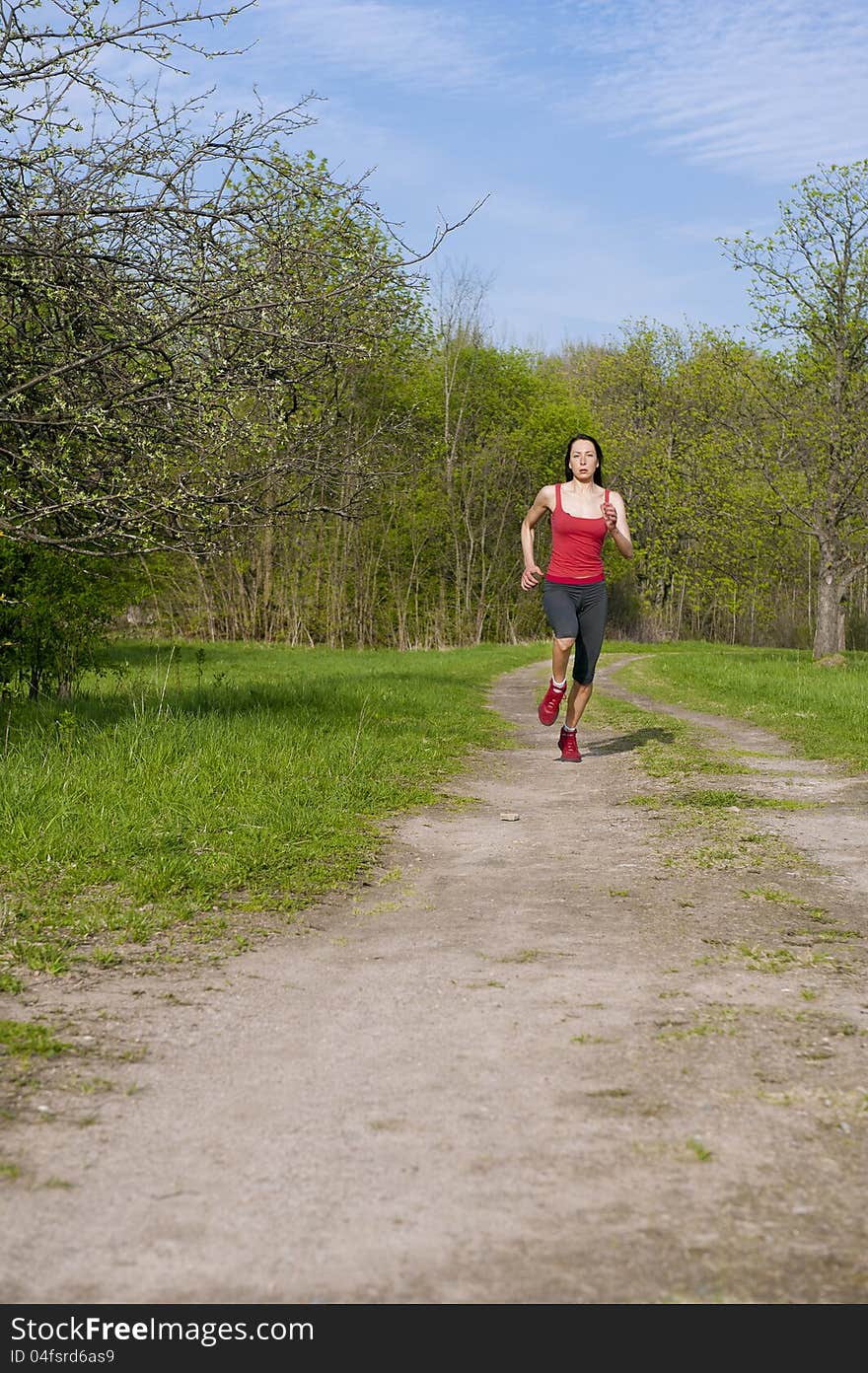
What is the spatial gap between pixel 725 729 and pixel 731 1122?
1073cm

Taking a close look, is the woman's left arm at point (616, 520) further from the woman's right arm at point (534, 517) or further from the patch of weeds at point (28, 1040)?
the patch of weeds at point (28, 1040)

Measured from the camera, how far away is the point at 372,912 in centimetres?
559

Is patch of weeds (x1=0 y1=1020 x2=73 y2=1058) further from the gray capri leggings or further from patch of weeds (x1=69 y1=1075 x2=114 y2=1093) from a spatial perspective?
the gray capri leggings

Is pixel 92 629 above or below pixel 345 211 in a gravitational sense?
below

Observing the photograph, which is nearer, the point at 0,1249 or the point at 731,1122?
the point at 0,1249

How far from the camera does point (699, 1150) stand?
292 cm

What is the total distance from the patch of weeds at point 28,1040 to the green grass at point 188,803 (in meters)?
0.49

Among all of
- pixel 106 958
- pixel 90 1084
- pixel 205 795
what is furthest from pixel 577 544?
pixel 90 1084

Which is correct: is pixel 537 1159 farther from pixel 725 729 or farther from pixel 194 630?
pixel 194 630

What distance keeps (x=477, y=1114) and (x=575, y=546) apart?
7.24 m

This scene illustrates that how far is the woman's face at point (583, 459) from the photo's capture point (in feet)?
32.3

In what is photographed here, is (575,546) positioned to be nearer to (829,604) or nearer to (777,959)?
(777,959)
